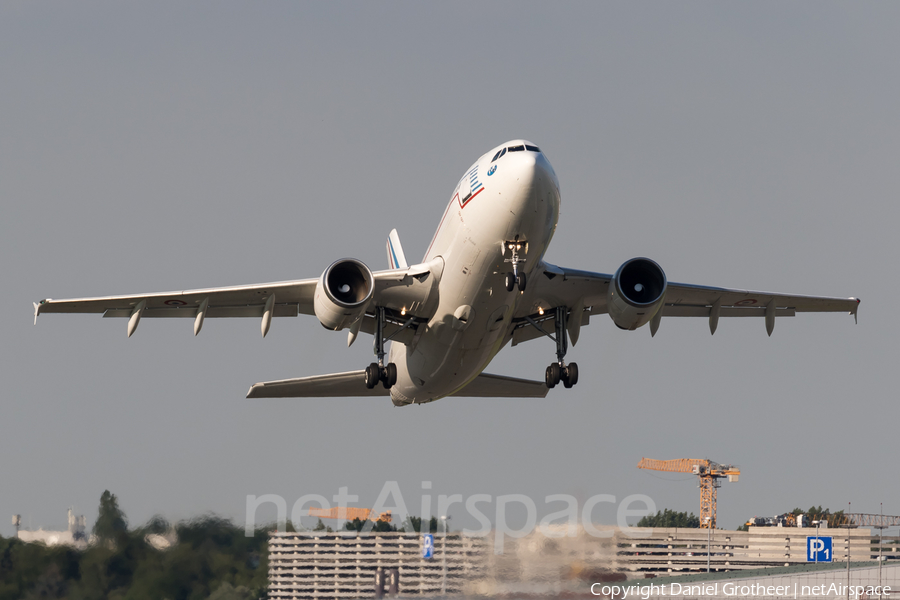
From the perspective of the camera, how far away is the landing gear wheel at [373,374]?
26.9 meters

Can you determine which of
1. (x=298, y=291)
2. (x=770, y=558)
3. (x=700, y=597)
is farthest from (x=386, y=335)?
(x=770, y=558)

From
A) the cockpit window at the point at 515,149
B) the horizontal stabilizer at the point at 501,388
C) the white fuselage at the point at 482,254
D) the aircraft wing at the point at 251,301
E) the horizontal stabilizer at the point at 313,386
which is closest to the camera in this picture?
the white fuselage at the point at 482,254

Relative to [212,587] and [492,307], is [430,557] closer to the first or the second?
[212,587]

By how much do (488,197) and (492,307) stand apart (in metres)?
3.18

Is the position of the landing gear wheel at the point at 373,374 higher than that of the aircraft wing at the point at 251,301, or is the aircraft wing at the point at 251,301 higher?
the aircraft wing at the point at 251,301

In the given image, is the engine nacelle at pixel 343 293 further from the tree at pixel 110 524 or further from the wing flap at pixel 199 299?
the tree at pixel 110 524

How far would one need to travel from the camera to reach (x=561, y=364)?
27.2 m

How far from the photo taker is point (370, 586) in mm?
31375

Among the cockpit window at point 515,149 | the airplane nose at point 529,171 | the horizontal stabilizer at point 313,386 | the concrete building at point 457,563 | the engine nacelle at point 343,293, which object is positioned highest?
the cockpit window at point 515,149

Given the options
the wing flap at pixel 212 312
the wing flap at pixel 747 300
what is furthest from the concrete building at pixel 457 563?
the wing flap at pixel 747 300

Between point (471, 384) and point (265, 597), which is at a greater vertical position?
point (471, 384)

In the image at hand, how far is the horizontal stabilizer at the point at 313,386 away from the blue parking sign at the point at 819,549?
48.6 metres

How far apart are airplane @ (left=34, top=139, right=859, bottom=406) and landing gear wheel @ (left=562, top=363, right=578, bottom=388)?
0.08 ft

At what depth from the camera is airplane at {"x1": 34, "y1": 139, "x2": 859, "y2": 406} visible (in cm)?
2230
